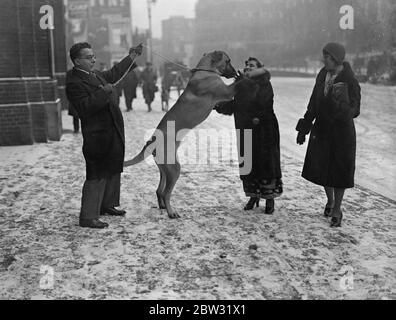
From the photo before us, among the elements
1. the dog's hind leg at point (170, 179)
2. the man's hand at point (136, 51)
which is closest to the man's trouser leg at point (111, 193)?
the dog's hind leg at point (170, 179)

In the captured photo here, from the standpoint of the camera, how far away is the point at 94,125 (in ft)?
16.5

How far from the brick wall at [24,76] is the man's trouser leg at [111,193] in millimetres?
6142

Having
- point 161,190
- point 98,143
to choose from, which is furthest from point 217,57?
point 161,190

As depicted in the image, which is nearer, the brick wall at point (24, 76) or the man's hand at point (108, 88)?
the man's hand at point (108, 88)

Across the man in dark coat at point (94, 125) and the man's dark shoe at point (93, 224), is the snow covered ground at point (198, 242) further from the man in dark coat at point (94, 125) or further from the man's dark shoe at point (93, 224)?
the man in dark coat at point (94, 125)

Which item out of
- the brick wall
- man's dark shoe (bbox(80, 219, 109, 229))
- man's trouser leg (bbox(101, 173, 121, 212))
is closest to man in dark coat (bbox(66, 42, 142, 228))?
man's dark shoe (bbox(80, 219, 109, 229))

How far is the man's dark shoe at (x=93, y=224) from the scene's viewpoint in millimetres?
5262

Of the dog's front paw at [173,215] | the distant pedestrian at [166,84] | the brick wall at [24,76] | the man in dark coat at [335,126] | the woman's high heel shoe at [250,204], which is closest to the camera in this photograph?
the man in dark coat at [335,126]

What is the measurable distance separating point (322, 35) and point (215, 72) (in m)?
29.3

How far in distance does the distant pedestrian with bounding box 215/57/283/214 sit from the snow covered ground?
384mm

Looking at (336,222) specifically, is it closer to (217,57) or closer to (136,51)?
(217,57)

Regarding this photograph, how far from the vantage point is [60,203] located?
630 centimetres
